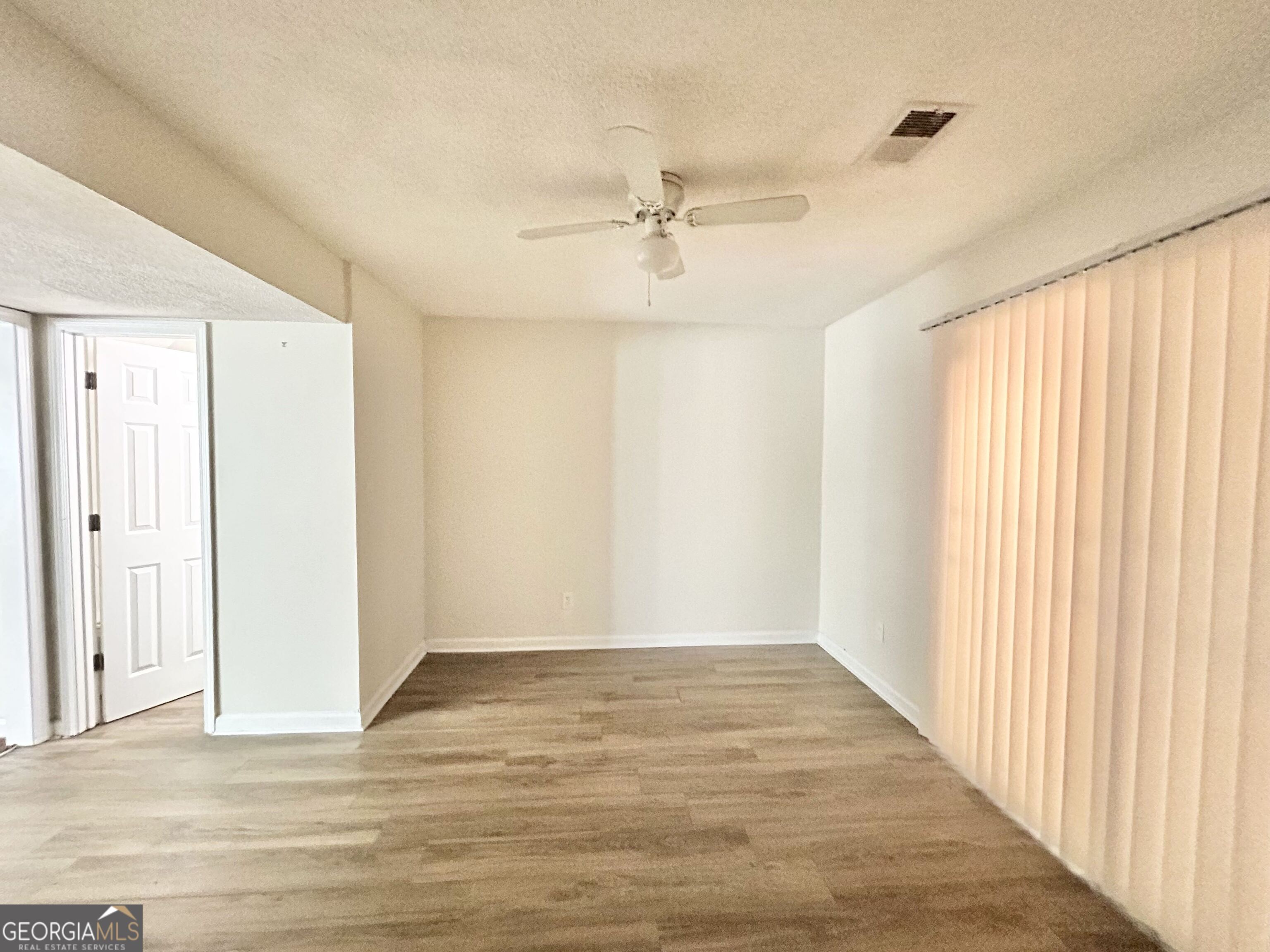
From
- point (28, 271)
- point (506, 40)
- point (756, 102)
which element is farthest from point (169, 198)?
point (756, 102)

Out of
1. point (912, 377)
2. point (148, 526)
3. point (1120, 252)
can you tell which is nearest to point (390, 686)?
point (148, 526)

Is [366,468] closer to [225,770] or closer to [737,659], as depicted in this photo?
[225,770]

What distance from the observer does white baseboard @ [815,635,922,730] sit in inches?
107

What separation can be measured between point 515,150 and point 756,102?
2.28ft

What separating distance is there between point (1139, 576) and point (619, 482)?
2730mm

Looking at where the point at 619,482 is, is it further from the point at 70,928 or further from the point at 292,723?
the point at 70,928

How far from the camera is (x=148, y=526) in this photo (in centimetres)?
288

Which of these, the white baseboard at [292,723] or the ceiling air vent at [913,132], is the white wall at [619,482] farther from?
the ceiling air vent at [913,132]

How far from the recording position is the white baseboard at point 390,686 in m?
2.69

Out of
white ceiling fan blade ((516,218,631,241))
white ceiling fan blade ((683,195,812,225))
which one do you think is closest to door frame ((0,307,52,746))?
white ceiling fan blade ((516,218,631,241))

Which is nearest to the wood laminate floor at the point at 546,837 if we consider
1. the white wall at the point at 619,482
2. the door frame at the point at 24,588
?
the door frame at the point at 24,588

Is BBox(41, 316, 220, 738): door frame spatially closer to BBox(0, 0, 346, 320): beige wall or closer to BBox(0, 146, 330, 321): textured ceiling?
BBox(0, 146, 330, 321): textured ceiling

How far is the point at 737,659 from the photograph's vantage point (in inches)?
139

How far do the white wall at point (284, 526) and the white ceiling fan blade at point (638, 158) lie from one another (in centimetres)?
179
